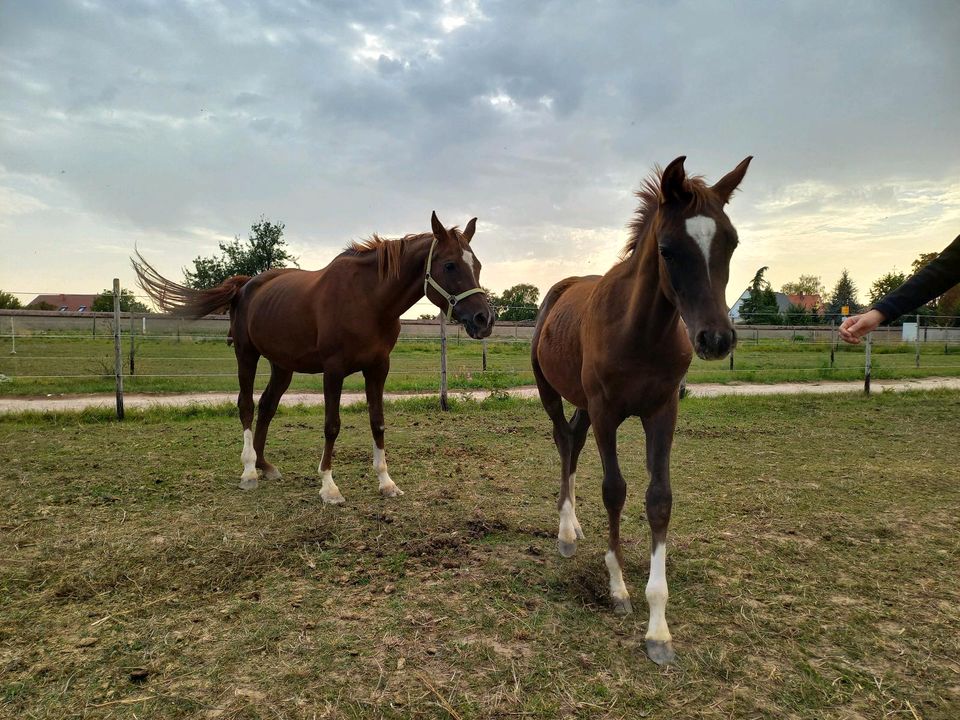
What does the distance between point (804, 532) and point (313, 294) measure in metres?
4.53

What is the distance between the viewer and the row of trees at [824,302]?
97.1ft

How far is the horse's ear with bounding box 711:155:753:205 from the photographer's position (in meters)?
2.42

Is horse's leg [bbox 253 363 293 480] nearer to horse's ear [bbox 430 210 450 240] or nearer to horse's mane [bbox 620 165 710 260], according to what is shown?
horse's ear [bbox 430 210 450 240]

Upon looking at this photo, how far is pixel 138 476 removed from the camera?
200 inches

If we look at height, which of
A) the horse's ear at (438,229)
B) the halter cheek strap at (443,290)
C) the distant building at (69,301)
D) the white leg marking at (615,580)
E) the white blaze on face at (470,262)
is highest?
the distant building at (69,301)

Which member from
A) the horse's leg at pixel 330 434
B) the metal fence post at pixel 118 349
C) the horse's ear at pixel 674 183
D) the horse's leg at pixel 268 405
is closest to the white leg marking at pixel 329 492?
the horse's leg at pixel 330 434

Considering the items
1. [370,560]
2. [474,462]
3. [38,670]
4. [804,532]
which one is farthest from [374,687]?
[474,462]

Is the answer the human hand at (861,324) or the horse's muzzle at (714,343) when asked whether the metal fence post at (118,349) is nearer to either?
the horse's muzzle at (714,343)

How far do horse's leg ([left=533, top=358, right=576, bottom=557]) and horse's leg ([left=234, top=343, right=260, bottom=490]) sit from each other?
2.90 m

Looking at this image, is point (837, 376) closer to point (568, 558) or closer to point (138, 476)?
point (568, 558)

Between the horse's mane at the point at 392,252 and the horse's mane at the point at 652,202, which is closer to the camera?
the horse's mane at the point at 652,202

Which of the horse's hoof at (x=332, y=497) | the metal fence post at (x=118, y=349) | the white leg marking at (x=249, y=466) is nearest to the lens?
the horse's hoof at (x=332, y=497)

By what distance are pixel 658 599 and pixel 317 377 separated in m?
14.1

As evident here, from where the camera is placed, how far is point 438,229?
4.24 m
